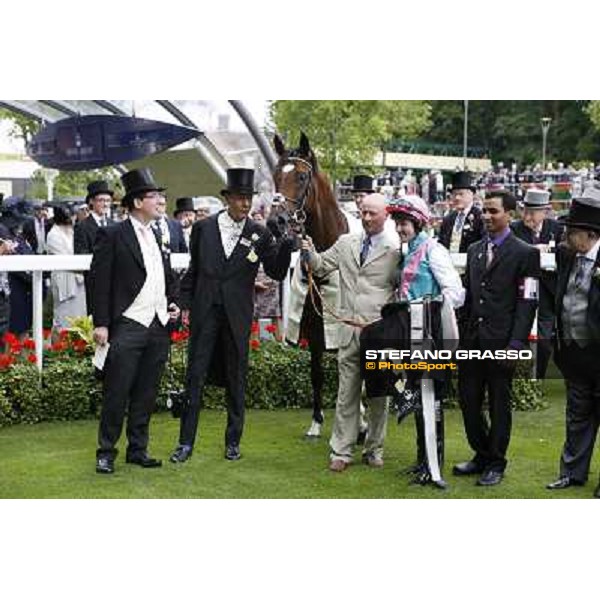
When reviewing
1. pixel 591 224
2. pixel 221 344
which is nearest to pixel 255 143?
pixel 221 344

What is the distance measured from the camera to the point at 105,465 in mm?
6371

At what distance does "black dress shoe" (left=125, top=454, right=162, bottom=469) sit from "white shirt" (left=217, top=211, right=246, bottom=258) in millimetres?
1578

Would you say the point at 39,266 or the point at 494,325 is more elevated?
the point at 39,266

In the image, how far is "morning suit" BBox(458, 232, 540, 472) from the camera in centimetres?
605

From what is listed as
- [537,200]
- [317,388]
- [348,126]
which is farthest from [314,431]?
[348,126]

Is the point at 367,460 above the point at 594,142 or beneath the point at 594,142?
beneath

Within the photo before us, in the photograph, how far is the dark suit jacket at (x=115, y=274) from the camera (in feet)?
21.1

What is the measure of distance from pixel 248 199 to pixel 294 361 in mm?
2296

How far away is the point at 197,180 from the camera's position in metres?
16.3

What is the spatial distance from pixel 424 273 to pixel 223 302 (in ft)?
5.07

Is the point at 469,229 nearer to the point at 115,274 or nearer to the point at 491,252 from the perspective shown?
the point at 491,252

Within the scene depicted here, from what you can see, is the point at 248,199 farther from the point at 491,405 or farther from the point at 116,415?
the point at 491,405

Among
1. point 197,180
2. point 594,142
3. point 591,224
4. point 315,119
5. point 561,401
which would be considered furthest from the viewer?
point 594,142

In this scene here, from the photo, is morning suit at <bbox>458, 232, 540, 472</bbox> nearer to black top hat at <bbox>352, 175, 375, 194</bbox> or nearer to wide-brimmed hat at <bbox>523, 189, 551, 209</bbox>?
wide-brimmed hat at <bbox>523, 189, 551, 209</bbox>
